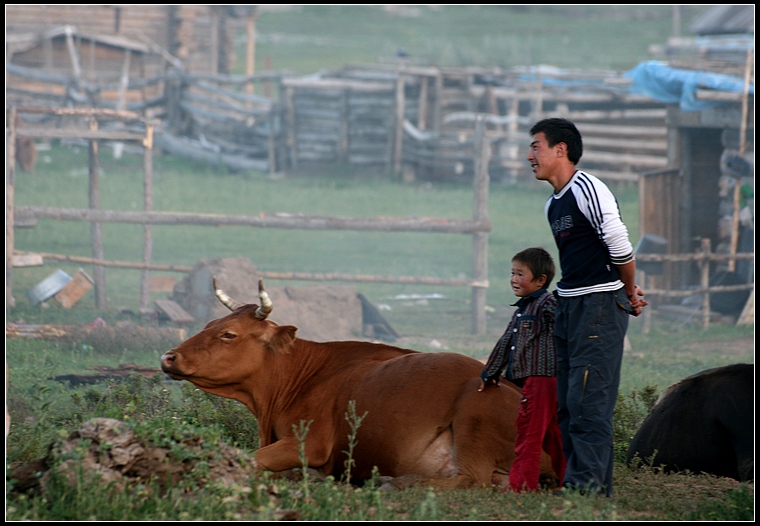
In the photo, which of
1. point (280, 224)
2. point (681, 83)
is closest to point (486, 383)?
point (280, 224)

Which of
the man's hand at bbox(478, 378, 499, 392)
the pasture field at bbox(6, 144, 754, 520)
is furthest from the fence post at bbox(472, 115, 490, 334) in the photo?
the man's hand at bbox(478, 378, 499, 392)

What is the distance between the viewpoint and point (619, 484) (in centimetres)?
589

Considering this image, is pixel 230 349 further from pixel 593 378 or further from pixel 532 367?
pixel 593 378

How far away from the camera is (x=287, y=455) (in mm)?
5832

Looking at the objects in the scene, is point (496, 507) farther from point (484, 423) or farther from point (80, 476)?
point (80, 476)

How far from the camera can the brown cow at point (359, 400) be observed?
5.69m

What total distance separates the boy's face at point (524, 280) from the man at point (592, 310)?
30 cm

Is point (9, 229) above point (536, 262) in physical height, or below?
below

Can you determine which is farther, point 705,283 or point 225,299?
point 705,283

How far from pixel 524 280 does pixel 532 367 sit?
1.52 ft

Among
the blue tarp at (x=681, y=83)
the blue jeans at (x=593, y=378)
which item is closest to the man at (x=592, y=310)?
the blue jeans at (x=593, y=378)

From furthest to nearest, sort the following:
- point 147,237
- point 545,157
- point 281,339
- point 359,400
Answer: point 147,237, point 281,339, point 359,400, point 545,157

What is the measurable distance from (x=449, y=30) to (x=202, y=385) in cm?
4985

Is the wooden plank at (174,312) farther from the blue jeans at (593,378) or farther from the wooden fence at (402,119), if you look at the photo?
the wooden fence at (402,119)
